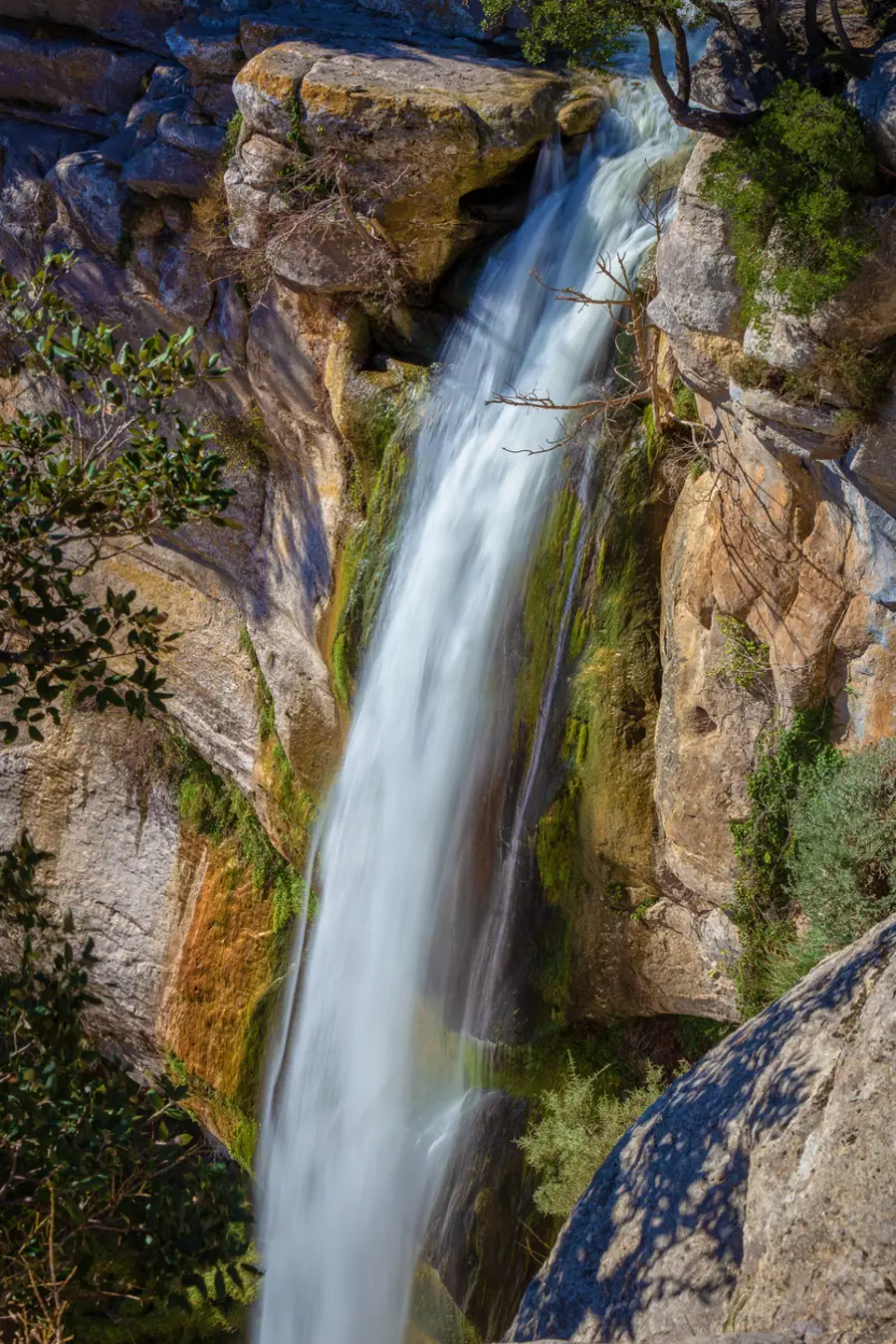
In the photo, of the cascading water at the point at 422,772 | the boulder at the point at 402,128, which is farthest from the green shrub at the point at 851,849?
the boulder at the point at 402,128

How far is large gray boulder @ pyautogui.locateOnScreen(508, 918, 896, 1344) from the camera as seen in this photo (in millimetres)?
4324

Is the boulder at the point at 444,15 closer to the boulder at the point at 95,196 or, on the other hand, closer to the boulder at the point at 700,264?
the boulder at the point at 95,196

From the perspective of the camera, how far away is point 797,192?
598 centimetres

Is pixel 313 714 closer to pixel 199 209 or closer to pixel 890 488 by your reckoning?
pixel 199 209

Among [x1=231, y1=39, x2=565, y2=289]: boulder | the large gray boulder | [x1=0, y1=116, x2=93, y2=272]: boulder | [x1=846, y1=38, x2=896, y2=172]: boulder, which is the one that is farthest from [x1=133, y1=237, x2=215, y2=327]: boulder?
the large gray boulder

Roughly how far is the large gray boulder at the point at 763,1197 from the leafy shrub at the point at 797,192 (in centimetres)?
341

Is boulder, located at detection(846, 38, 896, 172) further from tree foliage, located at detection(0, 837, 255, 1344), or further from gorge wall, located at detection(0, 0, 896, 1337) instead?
tree foliage, located at detection(0, 837, 255, 1344)

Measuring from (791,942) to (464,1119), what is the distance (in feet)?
11.5

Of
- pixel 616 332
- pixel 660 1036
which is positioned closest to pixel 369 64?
pixel 616 332

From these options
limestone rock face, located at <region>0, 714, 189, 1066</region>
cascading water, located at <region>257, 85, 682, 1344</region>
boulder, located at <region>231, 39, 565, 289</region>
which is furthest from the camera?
limestone rock face, located at <region>0, 714, 189, 1066</region>

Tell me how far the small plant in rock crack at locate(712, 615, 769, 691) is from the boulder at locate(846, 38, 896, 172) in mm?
3123

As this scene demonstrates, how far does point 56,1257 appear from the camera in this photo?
14.8 feet

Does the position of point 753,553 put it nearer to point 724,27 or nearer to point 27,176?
point 724,27

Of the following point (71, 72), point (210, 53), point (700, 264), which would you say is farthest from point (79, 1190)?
point (71, 72)
